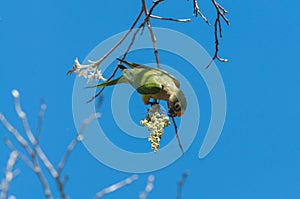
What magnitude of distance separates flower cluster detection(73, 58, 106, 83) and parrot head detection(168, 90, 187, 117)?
37 cm

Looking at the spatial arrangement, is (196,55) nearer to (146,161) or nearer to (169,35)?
(169,35)

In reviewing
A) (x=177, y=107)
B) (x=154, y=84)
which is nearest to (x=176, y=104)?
(x=177, y=107)

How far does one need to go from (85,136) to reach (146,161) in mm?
353

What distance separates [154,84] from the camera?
2816 millimetres

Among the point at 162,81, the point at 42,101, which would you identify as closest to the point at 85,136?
the point at 162,81

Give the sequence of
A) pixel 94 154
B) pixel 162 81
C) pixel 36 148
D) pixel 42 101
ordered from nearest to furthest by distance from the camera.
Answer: pixel 36 148 < pixel 42 101 < pixel 162 81 < pixel 94 154

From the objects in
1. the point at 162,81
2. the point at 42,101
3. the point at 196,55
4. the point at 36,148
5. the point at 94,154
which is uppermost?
the point at 196,55

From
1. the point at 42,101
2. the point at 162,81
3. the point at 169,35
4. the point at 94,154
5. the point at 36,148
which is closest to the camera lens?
the point at 36,148

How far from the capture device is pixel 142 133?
113 inches

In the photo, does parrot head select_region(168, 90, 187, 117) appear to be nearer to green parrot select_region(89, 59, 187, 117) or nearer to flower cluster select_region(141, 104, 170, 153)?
green parrot select_region(89, 59, 187, 117)

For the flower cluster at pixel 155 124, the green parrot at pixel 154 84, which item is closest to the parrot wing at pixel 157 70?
the green parrot at pixel 154 84

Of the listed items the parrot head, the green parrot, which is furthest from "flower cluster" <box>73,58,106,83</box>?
the parrot head

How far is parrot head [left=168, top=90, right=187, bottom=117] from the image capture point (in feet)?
9.27

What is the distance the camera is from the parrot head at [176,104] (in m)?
2.83
